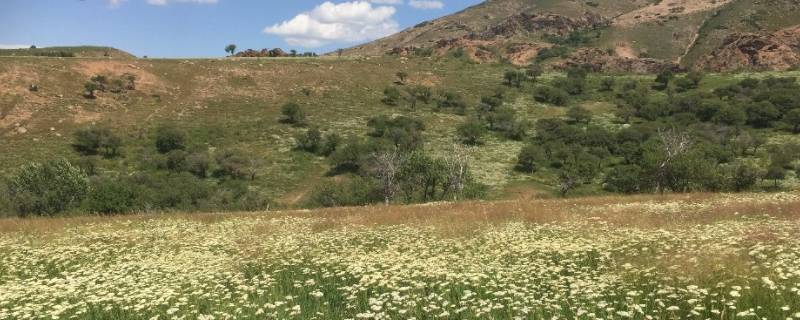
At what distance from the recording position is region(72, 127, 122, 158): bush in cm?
7025

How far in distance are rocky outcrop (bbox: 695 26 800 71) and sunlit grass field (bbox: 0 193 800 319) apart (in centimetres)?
13862

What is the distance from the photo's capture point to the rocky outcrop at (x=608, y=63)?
493 feet

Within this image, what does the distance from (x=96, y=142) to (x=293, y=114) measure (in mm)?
29087

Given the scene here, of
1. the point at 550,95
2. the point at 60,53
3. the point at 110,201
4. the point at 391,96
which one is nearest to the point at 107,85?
the point at 60,53

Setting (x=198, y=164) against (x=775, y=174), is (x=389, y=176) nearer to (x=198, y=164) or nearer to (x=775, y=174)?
(x=198, y=164)

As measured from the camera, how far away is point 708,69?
142 m

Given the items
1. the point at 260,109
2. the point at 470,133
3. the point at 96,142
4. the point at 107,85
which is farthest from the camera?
the point at 260,109

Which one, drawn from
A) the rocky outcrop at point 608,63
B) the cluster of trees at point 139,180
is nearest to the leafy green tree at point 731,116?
the rocky outcrop at point 608,63

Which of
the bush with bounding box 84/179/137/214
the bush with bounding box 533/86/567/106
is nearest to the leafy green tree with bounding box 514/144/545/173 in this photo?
the bush with bounding box 533/86/567/106

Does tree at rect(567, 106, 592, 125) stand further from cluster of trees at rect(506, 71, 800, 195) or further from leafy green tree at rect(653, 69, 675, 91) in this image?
leafy green tree at rect(653, 69, 675, 91)

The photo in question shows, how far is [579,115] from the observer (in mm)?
91688

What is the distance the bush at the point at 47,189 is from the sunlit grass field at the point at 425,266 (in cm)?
2586

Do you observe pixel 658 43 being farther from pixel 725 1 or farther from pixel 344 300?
pixel 344 300

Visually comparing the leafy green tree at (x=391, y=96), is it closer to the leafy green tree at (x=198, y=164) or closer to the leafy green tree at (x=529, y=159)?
the leafy green tree at (x=529, y=159)
